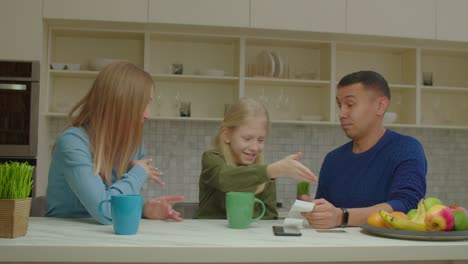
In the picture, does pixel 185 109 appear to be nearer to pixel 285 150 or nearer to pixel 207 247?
pixel 285 150

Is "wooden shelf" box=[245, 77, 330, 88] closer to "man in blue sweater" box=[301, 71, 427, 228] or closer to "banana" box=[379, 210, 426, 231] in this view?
"man in blue sweater" box=[301, 71, 427, 228]

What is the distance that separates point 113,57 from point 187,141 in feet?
2.79

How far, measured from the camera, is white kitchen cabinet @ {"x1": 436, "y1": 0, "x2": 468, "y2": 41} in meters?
3.41

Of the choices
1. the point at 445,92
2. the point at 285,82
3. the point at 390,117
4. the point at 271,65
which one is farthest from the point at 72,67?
the point at 445,92

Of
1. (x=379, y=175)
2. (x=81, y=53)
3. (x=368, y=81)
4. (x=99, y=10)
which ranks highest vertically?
(x=99, y=10)

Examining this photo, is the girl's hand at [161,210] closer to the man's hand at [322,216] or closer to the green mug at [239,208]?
the green mug at [239,208]

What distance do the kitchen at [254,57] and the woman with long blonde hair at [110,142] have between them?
1798mm

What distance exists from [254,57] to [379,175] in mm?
2044

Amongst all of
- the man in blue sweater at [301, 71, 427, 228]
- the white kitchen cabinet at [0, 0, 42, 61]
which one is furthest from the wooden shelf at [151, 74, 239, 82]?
the man in blue sweater at [301, 71, 427, 228]

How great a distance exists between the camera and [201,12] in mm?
3176

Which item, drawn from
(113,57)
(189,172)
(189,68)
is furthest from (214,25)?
(189,172)

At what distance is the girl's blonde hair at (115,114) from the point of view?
142 centimetres

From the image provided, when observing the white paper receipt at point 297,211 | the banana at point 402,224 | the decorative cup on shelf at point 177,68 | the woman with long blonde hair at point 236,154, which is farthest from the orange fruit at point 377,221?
the decorative cup on shelf at point 177,68

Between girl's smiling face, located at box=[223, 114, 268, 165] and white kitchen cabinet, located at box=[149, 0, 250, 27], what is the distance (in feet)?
4.94
